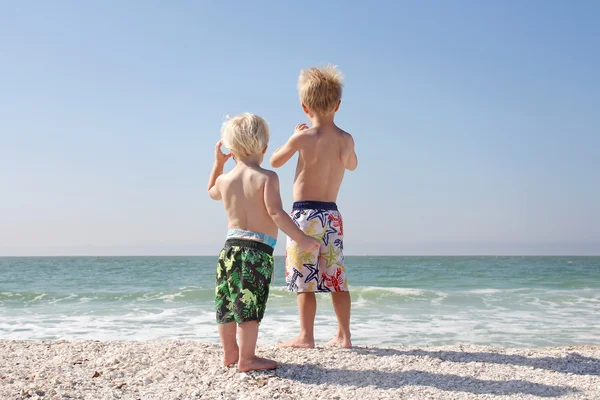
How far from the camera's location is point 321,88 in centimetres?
360

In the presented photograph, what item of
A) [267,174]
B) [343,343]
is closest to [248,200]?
[267,174]

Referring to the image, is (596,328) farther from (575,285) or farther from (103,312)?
(575,285)

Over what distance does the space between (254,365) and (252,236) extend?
76 cm

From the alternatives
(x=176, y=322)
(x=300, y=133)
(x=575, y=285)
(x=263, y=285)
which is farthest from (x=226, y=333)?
(x=575, y=285)

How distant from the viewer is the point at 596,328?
743 cm

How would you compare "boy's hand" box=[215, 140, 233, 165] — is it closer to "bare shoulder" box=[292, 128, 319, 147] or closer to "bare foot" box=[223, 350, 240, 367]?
→ "bare shoulder" box=[292, 128, 319, 147]

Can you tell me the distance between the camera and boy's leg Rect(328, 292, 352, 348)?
3.73 metres

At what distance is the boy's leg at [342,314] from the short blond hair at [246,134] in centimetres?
124

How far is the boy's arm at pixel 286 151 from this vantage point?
3.61 m

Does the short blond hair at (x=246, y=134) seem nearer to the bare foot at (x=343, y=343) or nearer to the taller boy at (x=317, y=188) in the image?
the taller boy at (x=317, y=188)

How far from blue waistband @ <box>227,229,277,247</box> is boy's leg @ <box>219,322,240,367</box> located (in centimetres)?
52

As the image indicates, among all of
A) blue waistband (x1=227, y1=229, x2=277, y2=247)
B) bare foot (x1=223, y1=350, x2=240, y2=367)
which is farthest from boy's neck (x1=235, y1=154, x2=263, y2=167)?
bare foot (x1=223, y1=350, x2=240, y2=367)

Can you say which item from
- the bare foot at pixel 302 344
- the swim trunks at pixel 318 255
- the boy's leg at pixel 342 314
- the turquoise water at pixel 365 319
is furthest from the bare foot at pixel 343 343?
the turquoise water at pixel 365 319

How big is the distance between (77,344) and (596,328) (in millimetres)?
6799
